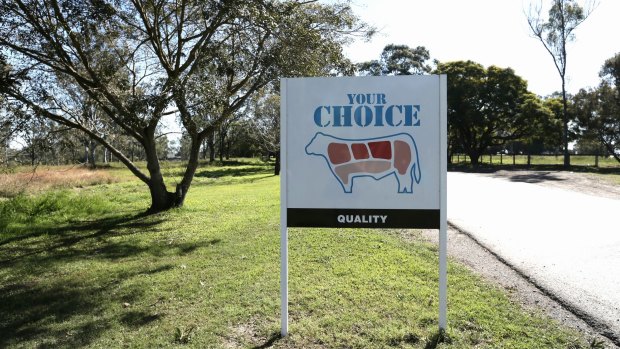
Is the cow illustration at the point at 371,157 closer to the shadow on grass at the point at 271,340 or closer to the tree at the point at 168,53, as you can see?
the shadow on grass at the point at 271,340

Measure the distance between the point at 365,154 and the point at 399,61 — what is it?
2031 inches

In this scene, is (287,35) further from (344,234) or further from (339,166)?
(339,166)

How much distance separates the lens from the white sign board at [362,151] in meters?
4.08

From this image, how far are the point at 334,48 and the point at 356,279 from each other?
744cm

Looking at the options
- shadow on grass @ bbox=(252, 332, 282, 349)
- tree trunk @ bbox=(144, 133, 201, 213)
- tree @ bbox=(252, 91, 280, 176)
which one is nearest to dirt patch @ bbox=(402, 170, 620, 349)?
shadow on grass @ bbox=(252, 332, 282, 349)

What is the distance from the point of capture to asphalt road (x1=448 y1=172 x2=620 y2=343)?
495 centimetres

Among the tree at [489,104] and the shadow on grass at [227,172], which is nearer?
the shadow on grass at [227,172]

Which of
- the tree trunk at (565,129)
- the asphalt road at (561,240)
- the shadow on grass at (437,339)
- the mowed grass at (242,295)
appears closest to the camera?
the shadow on grass at (437,339)

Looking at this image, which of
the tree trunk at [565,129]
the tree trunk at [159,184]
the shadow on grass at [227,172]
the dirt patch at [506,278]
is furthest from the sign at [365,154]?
the tree trunk at [565,129]

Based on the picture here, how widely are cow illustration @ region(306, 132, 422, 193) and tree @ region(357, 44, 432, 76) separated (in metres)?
48.7

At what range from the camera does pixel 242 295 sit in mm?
5207

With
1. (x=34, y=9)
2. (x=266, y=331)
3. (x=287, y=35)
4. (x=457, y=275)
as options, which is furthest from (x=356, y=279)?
(x=34, y=9)

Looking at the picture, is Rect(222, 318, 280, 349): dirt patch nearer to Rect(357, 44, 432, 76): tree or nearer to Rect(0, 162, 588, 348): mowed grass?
Rect(0, 162, 588, 348): mowed grass

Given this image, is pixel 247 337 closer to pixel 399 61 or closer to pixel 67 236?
pixel 67 236
